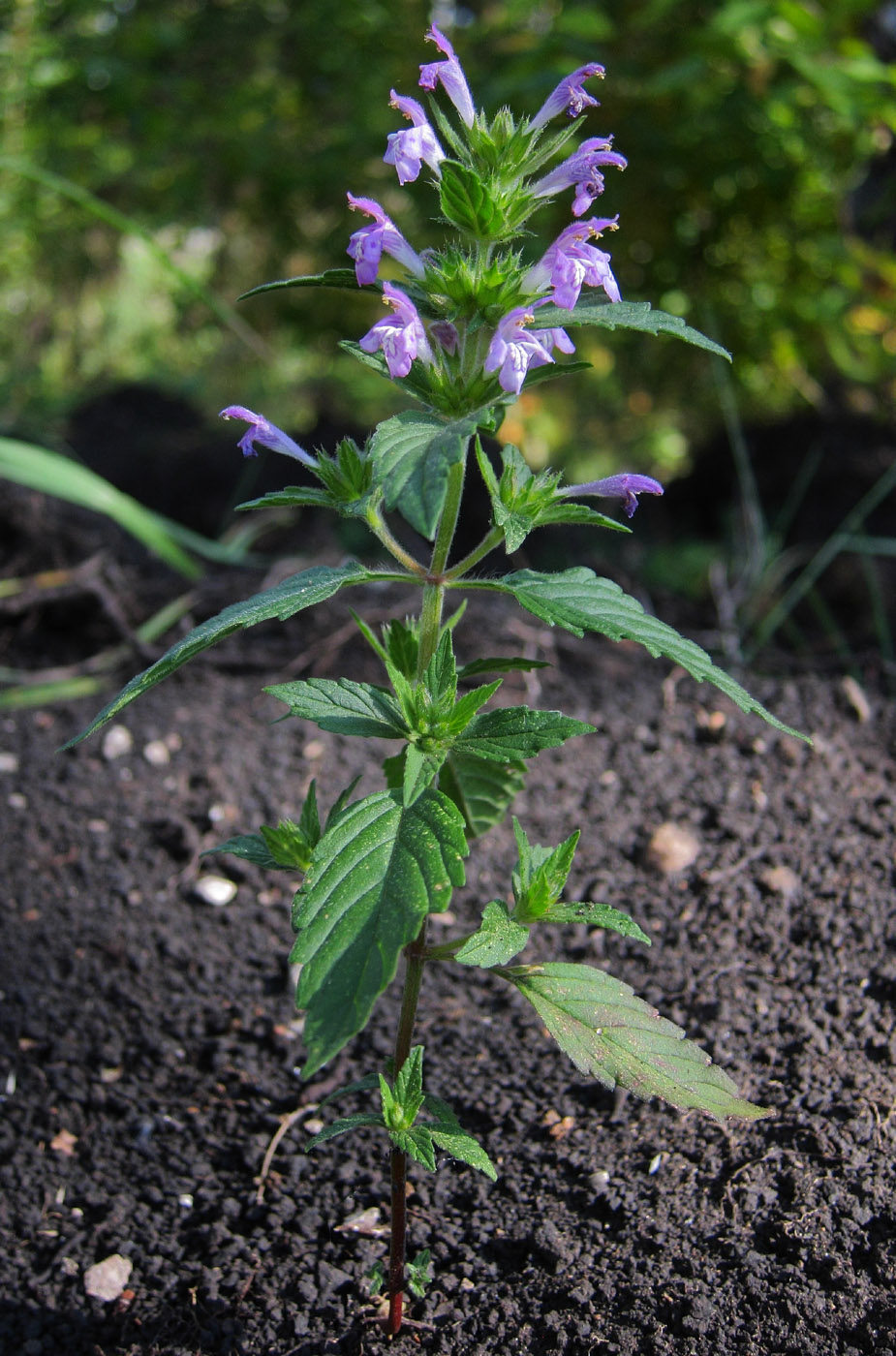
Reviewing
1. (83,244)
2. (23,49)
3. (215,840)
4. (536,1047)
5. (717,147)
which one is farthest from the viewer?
(83,244)

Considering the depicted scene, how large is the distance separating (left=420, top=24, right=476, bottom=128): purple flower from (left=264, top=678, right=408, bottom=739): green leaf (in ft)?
2.15

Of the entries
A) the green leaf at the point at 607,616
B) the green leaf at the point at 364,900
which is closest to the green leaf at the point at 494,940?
the green leaf at the point at 364,900

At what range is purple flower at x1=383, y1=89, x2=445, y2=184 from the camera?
46.3 inches

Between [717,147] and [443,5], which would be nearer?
[717,147]

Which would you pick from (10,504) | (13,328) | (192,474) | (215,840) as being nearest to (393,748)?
(215,840)

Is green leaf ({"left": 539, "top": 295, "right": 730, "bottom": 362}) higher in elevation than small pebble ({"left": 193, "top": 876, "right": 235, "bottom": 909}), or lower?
higher

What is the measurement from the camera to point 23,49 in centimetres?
418

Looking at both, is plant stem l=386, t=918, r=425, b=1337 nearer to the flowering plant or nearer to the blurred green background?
the flowering plant

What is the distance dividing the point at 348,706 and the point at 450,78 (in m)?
0.75

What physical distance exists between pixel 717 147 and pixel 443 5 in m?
1.28

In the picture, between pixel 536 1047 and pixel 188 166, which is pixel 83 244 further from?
pixel 536 1047

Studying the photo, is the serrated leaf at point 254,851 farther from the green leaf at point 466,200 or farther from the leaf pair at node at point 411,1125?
the green leaf at point 466,200

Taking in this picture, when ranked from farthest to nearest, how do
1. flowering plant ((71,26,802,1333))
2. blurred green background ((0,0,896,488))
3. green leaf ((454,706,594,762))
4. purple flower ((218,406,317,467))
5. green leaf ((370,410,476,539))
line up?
blurred green background ((0,0,896,488)) < purple flower ((218,406,317,467)) < green leaf ((454,706,594,762)) < flowering plant ((71,26,802,1333)) < green leaf ((370,410,476,539))

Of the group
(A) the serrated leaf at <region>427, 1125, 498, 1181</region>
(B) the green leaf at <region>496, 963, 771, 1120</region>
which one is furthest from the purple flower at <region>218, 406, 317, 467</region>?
(A) the serrated leaf at <region>427, 1125, 498, 1181</region>
